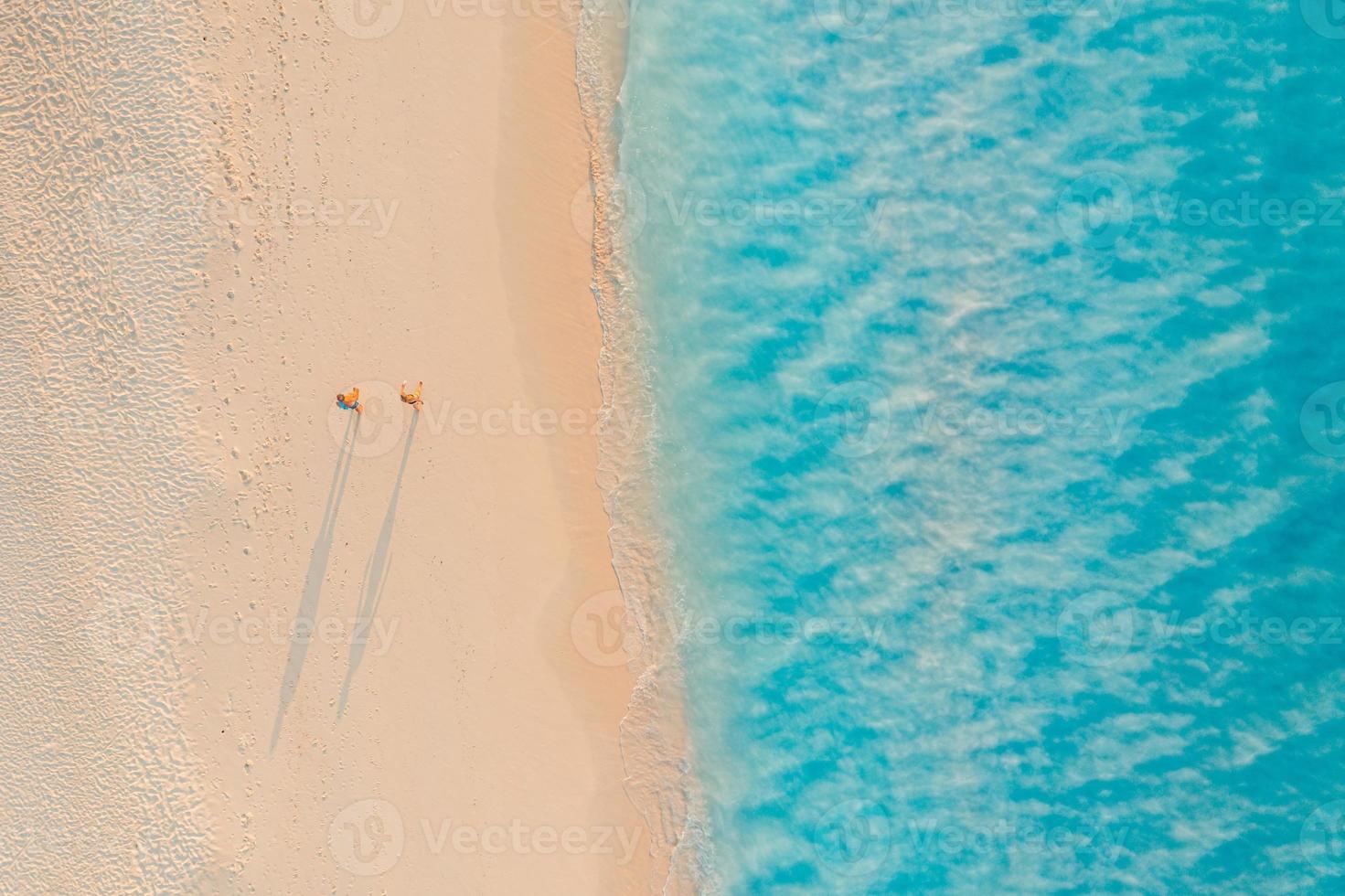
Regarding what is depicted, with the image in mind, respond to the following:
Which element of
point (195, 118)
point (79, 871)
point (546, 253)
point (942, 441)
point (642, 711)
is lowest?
point (79, 871)

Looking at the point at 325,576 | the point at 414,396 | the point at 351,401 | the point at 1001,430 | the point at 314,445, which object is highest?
the point at 1001,430

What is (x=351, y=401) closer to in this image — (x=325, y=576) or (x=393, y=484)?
(x=393, y=484)

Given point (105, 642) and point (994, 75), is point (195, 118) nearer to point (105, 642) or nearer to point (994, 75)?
point (105, 642)

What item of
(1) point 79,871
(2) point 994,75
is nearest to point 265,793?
(1) point 79,871

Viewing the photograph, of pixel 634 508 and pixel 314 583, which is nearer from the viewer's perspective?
pixel 314 583

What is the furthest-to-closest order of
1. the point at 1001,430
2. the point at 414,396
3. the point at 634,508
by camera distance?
the point at 1001,430 → the point at 634,508 → the point at 414,396

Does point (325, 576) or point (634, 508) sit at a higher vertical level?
point (634, 508)

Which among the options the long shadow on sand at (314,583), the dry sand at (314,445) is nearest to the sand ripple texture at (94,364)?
the dry sand at (314,445)

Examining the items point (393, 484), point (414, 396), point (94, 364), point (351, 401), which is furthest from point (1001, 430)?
point (94, 364)
